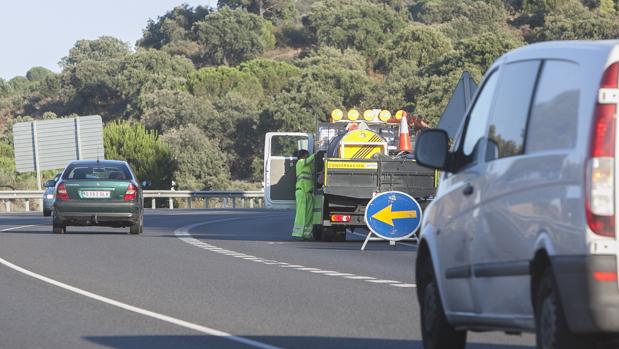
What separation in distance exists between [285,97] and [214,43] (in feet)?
149

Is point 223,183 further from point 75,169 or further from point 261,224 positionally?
point 75,169

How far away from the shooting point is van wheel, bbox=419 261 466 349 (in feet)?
31.1

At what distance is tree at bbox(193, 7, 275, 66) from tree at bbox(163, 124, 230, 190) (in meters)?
43.6

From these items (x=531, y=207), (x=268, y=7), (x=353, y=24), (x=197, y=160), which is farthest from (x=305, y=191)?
(x=268, y=7)

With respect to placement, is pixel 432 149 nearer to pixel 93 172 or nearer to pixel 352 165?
pixel 352 165

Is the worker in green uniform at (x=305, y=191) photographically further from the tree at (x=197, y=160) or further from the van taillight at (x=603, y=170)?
the tree at (x=197, y=160)

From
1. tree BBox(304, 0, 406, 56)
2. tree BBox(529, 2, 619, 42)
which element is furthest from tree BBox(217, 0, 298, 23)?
tree BBox(529, 2, 619, 42)

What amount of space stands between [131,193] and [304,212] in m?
3.61

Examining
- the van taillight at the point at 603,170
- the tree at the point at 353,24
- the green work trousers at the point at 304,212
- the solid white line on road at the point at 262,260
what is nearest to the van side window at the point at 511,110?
the van taillight at the point at 603,170

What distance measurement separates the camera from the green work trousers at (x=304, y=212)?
29.0 m

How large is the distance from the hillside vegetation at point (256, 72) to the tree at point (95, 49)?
0.23m

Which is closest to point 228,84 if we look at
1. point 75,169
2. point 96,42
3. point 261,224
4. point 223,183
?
point 223,183

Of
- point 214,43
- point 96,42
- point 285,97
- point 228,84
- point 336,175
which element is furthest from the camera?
point 96,42

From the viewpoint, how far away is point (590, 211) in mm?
6957
